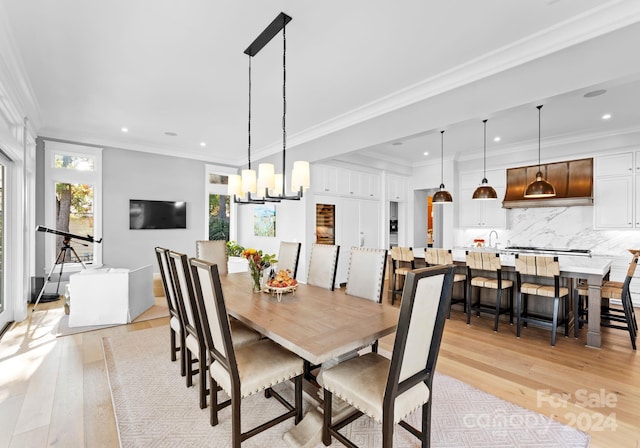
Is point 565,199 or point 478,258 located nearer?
point 478,258

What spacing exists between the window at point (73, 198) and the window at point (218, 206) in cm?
197

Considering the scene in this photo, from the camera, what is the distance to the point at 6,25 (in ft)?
8.07

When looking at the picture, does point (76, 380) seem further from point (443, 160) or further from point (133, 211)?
point (443, 160)

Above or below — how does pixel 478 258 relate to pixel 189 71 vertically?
below

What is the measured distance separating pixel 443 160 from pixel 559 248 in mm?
2609

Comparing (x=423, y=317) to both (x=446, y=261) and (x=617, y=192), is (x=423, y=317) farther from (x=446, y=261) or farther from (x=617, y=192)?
(x=617, y=192)

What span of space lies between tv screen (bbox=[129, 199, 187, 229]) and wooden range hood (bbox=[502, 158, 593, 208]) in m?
6.26

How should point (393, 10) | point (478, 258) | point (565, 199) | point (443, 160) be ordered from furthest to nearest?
1. point (443, 160)
2. point (565, 199)
3. point (478, 258)
4. point (393, 10)

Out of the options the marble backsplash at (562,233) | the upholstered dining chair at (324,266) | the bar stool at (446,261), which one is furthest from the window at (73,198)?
the marble backsplash at (562,233)

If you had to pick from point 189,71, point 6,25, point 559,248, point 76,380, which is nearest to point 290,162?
point 189,71

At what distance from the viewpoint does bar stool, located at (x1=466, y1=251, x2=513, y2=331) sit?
3756 millimetres

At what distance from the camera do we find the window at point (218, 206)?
686cm

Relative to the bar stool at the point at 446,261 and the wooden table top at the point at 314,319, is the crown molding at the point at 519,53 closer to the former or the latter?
the bar stool at the point at 446,261

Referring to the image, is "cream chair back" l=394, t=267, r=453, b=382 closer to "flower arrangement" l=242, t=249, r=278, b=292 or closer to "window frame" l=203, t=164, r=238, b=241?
"flower arrangement" l=242, t=249, r=278, b=292
